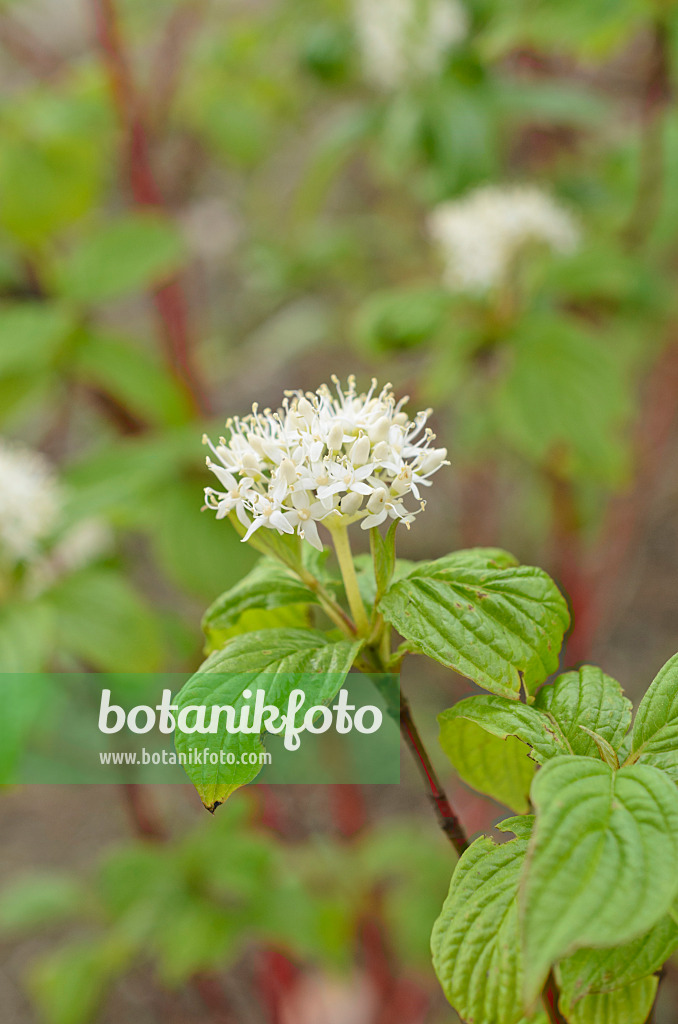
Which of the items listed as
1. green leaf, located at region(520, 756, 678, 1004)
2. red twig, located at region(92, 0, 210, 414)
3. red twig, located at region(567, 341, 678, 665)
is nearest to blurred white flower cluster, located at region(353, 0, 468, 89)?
red twig, located at region(92, 0, 210, 414)

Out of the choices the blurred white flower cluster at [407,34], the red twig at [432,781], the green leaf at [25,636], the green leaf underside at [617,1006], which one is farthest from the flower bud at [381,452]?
the blurred white flower cluster at [407,34]

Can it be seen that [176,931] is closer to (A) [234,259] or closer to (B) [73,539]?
(B) [73,539]

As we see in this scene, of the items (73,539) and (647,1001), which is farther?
(73,539)

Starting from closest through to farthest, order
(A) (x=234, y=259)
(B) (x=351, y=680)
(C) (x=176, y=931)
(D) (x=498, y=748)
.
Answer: (D) (x=498, y=748)
(B) (x=351, y=680)
(C) (x=176, y=931)
(A) (x=234, y=259)

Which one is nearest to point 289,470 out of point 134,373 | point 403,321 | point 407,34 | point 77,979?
point 403,321

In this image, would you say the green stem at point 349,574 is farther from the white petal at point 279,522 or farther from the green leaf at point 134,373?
the green leaf at point 134,373

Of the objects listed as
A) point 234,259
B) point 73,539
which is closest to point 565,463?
point 73,539

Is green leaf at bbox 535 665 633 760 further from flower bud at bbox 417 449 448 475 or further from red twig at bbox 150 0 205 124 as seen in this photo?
red twig at bbox 150 0 205 124

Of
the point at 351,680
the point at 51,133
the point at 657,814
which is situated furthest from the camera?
the point at 51,133

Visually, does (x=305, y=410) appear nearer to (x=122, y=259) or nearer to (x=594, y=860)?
(x=594, y=860)
